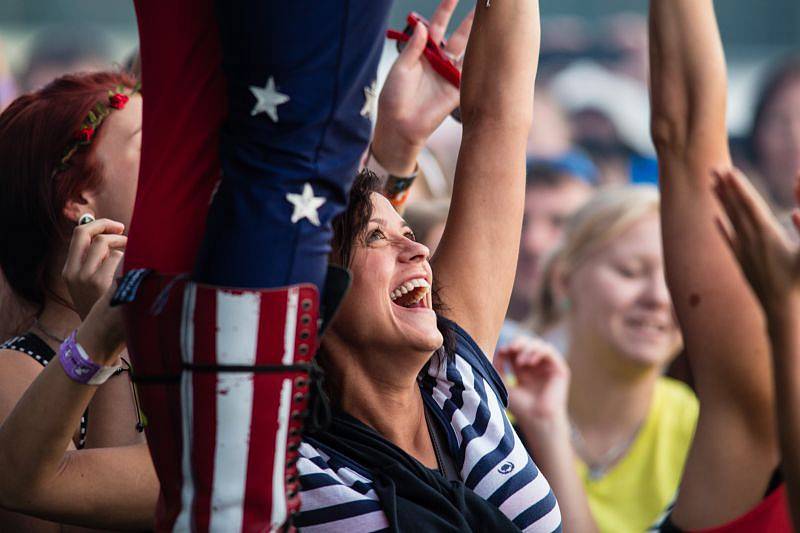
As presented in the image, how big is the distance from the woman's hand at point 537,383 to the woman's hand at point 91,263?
1.32 meters

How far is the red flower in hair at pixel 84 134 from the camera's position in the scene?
219cm

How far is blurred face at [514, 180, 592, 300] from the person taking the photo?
240 inches

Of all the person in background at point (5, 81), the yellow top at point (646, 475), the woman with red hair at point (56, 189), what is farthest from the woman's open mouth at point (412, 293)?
the person in background at point (5, 81)

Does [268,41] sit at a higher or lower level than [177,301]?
higher

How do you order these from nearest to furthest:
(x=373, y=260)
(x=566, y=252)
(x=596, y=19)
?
(x=373, y=260) < (x=566, y=252) < (x=596, y=19)

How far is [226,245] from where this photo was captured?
1455 millimetres

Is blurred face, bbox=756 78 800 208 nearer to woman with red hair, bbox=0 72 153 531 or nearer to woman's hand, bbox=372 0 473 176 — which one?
woman's hand, bbox=372 0 473 176

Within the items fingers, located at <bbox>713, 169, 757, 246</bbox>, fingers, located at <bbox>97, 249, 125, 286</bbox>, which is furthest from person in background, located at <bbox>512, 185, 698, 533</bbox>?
fingers, located at <bbox>97, 249, 125, 286</bbox>

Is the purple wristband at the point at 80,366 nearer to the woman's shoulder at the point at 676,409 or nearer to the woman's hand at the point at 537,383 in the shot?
the woman's hand at the point at 537,383

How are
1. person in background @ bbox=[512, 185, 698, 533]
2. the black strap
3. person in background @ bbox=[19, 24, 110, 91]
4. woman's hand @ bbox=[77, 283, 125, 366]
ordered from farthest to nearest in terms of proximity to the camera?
person in background @ bbox=[19, 24, 110, 91]
person in background @ bbox=[512, 185, 698, 533]
the black strap
woman's hand @ bbox=[77, 283, 125, 366]

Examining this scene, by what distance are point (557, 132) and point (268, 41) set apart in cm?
620

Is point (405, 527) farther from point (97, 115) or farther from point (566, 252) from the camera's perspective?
point (566, 252)

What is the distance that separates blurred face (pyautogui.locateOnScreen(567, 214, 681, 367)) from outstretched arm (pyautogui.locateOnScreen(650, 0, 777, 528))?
72.2 inches

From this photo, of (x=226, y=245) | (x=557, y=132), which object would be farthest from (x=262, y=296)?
(x=557, y=132)
